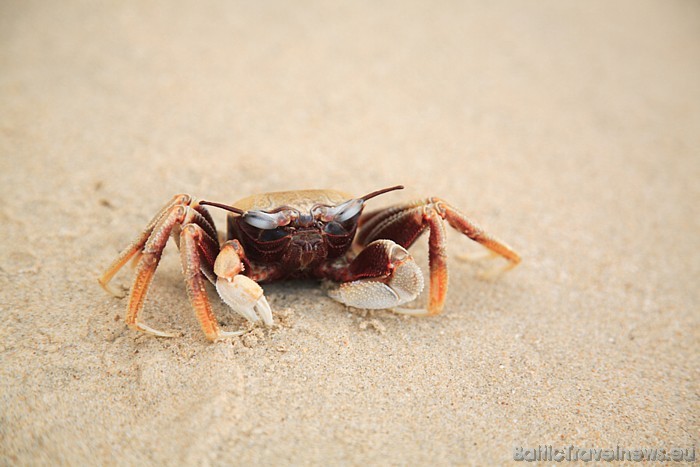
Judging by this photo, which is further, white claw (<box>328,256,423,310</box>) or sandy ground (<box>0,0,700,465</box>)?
white claw (<box>328,256,423,310</box>)

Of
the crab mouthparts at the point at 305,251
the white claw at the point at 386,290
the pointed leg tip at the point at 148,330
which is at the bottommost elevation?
the pointed leg tip at the point at 148,330

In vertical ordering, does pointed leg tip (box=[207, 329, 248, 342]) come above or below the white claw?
below

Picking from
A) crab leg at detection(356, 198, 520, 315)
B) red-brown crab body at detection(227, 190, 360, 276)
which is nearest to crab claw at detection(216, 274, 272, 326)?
red-brown crab body at detection(227, 190, 360, 276)

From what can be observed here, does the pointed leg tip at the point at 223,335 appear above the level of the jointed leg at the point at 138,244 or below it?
below

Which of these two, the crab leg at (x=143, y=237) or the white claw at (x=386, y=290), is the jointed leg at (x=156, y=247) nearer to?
the crab leg at (x=143, y=237)

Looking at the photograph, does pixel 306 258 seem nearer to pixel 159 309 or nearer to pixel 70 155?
pixel 159 309

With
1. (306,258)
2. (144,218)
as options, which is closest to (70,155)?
(144,218)

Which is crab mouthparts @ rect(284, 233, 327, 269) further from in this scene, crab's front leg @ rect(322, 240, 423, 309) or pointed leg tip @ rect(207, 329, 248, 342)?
pointed leg tip @ rect(207, 329, 248, 342)

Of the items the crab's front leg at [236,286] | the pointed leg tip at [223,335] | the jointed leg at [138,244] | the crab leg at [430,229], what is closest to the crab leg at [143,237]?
the jointed leg at [138,244]
